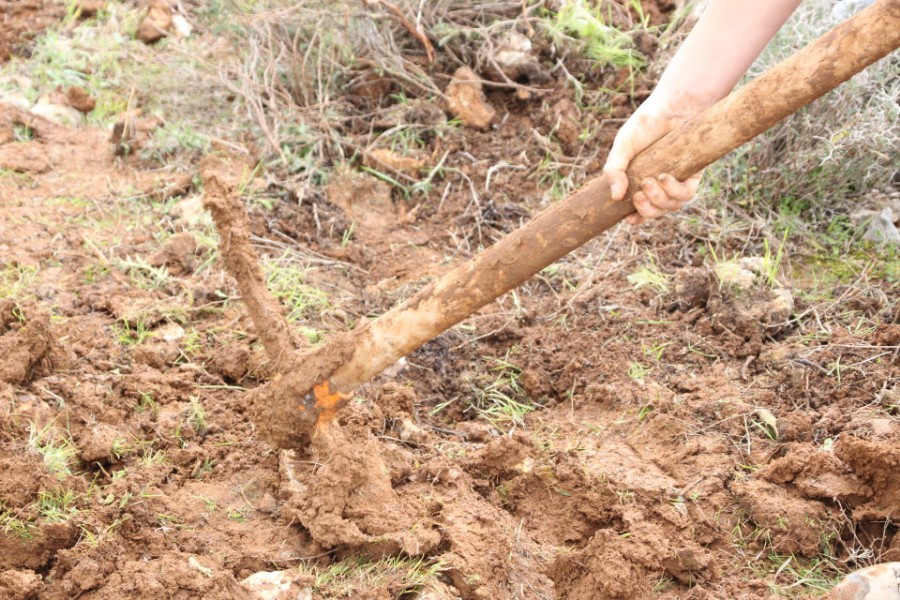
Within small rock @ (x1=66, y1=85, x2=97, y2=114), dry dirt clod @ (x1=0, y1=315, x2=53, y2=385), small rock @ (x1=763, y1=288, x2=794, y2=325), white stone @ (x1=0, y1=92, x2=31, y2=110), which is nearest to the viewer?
dry dirt clod @ (x1=0, y1=315, x2=53, y2=385)

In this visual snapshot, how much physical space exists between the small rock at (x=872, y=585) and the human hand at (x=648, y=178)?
92 centimetres

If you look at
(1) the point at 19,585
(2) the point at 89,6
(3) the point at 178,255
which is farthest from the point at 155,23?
(1) the point at 19,585

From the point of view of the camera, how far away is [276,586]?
2102mm

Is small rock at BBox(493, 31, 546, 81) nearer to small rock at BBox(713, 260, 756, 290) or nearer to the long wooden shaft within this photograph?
small rock at BBox(713, 260, 756, 290)

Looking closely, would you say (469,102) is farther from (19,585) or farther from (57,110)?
(19,585)

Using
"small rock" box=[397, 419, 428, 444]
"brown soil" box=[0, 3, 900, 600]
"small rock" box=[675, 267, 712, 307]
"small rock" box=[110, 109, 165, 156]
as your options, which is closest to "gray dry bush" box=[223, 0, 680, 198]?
"small rock" box=[110, 109, 165, 156]

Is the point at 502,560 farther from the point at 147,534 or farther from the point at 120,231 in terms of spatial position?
the point at 120,231

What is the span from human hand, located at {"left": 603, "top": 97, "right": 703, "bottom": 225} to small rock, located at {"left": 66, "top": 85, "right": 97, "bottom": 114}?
3633mm

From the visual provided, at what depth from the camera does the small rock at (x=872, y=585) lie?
1804 mm

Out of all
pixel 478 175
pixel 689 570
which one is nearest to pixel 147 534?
pixel 689 570

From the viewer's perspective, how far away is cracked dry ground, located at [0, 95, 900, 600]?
221 centimetres

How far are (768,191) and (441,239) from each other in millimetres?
1448

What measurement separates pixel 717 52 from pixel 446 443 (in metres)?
1.42

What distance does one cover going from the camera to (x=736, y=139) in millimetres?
1839
